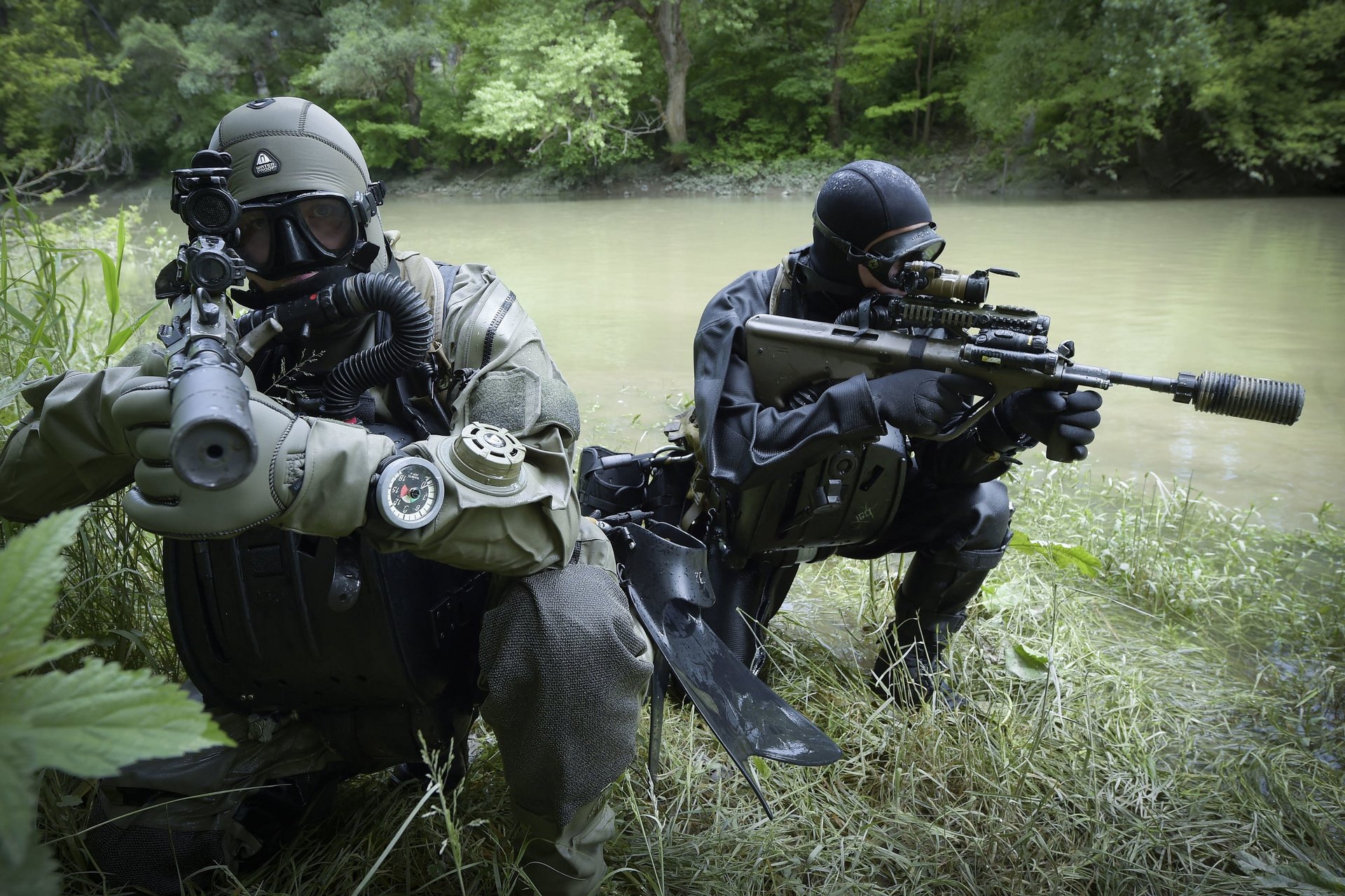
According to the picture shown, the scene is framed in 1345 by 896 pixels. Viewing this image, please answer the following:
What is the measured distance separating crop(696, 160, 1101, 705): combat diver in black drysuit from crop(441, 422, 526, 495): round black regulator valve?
0.88 meters

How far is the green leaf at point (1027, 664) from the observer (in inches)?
98.7

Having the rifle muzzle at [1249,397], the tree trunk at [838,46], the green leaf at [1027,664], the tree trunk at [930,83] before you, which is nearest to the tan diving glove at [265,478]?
the rifle muzzle at [1249,397]

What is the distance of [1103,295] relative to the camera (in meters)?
8.22

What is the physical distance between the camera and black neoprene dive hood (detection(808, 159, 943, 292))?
90.4 inches

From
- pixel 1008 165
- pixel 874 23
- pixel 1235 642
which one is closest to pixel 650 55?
pixel 874 23

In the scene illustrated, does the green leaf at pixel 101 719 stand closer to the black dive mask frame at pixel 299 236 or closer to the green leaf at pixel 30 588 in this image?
the green leaf at pixel 30 588

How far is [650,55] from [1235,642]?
68.6ft

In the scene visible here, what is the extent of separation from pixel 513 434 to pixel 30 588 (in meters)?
1.05

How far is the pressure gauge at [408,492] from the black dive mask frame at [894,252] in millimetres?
1333

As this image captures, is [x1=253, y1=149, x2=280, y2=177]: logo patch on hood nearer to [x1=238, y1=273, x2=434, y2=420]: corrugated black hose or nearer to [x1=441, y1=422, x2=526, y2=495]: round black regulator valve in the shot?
[x1=238, y1=273, x2=434, y2=420]: corrugated black hose

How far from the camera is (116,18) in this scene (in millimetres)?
15125

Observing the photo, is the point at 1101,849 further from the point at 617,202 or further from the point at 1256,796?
the point at 617,202

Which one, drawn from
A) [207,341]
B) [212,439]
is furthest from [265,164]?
[212,439]

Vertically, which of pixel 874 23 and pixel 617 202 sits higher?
pixel 874 23
